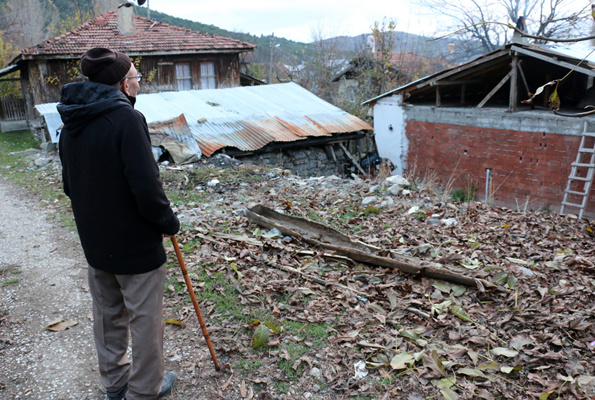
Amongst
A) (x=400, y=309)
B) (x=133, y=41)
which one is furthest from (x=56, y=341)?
(x=133, y=41)

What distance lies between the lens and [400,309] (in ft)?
13.1

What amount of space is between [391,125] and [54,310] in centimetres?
1429

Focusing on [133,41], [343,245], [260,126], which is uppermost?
[133,41]

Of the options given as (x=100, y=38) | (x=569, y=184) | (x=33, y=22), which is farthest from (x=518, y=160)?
(x=33, y=22)

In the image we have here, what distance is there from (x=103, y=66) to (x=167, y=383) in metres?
2.11

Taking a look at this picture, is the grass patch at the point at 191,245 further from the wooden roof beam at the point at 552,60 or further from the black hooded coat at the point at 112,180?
the wooden roof beam at the point at 552,60

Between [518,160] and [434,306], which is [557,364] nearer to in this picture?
[434,306]

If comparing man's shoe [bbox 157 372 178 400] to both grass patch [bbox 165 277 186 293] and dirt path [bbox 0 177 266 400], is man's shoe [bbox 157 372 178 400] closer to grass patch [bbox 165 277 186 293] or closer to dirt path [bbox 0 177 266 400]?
dirt path [bbox 0 177 266 400]

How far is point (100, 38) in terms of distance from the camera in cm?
2267

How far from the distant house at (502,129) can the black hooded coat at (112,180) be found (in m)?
9.37

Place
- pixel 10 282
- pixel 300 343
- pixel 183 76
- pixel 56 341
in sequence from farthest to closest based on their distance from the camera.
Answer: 1. pixel 183 76
2. pixel 10 282
3. pixel 56 341
4. pixel 300 343

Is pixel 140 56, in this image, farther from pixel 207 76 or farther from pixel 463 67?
pixel 463 67

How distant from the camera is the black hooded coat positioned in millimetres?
2426

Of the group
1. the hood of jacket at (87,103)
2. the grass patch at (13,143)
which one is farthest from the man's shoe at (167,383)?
the grass patch at (13,143)
